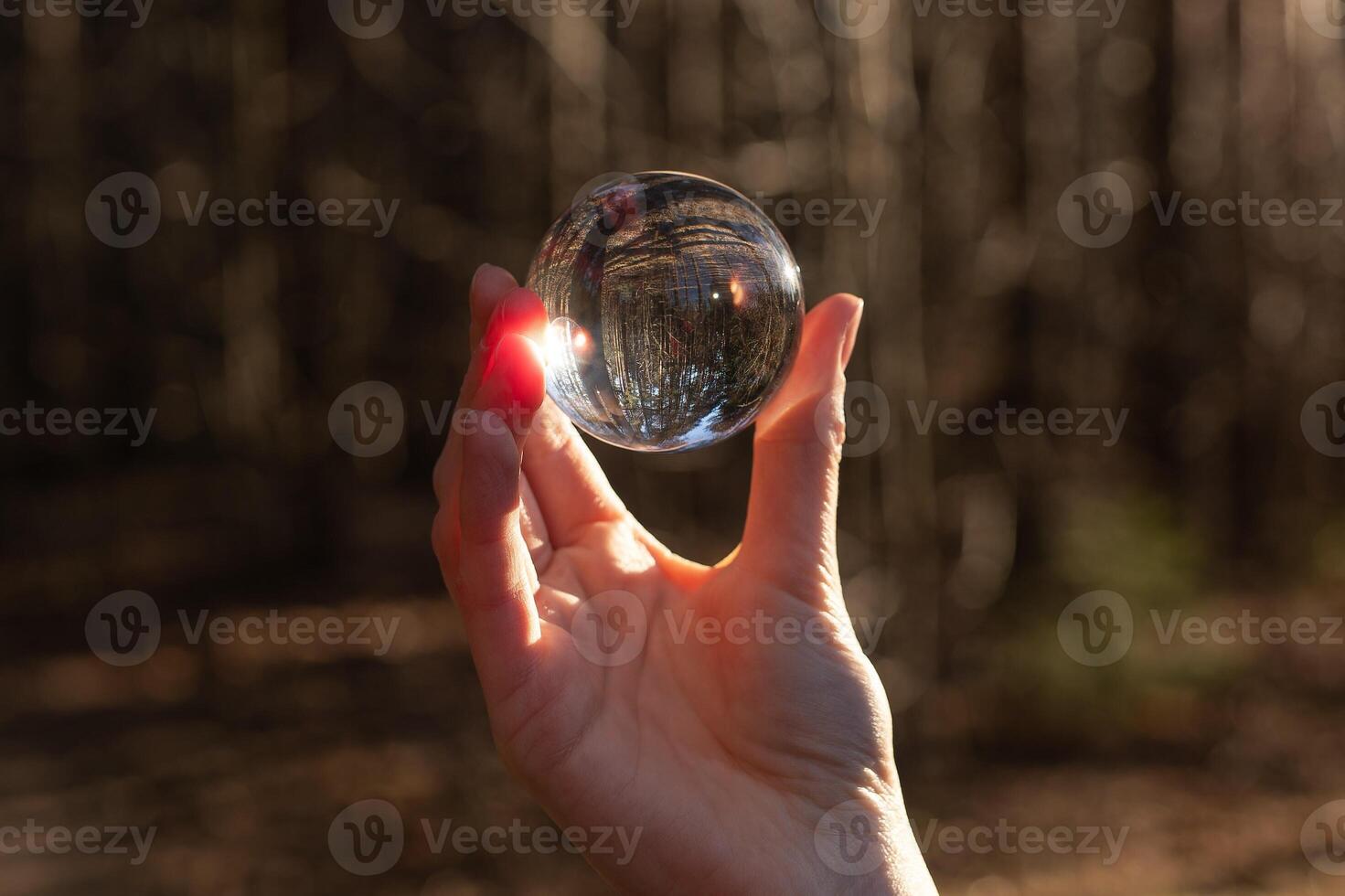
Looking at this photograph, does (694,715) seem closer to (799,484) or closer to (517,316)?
(799,484)

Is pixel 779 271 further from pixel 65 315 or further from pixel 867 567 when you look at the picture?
pixel 65 315

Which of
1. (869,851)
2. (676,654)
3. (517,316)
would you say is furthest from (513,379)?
(869,851)

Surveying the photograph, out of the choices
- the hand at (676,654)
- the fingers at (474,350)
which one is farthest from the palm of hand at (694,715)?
the fingers at (474,350)

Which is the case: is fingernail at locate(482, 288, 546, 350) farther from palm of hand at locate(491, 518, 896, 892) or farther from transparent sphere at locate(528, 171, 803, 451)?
palm of hand at locate(491, 518, 896, 892)

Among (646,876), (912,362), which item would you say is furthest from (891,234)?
(646,876)

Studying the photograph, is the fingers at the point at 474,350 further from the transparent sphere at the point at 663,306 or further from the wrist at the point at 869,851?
the wrist at the point at 869,851
